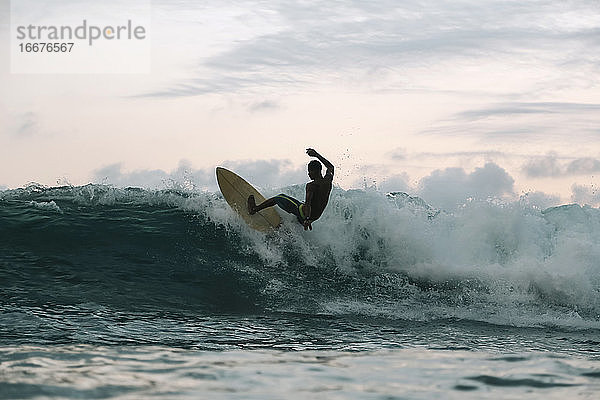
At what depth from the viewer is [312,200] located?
35.1ft

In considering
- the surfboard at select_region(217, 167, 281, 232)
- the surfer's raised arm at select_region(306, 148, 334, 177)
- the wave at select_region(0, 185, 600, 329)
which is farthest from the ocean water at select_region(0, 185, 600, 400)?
the surfer's raised arm at select_region(306, 148, 334, 177)

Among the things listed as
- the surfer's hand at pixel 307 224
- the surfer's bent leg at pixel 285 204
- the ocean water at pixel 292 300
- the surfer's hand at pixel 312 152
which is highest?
the surfer's hand at pixel 312 152

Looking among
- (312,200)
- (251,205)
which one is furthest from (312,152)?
(251,205)

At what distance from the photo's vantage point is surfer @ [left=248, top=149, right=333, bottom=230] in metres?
10.6

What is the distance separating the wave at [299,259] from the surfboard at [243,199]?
0.17 meters

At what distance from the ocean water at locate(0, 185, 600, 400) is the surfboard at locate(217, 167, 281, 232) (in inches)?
7.9

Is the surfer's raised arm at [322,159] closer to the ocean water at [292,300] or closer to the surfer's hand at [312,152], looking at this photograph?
the surfer's hand at [312,152]

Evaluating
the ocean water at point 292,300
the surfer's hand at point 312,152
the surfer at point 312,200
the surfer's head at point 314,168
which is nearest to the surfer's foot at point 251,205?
the surfer at point 312,200

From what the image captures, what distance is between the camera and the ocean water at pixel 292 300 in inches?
155

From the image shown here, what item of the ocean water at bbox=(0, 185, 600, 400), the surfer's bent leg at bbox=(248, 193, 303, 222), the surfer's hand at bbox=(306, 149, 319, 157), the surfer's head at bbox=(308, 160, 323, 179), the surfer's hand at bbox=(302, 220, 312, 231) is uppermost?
the surfer's hand at bbox=(306, 149, 319, 157)

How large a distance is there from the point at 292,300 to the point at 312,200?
2.39 metres

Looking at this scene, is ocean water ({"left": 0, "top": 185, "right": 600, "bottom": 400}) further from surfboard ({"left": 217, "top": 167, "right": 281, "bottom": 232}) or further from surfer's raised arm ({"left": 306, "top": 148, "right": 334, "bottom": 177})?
surfer's raised arm ({"left": 306, "top": 148, "right": 334, "bottom": 177})

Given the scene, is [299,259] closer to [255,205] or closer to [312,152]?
[255,205]

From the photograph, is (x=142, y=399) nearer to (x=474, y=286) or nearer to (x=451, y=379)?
(x=451, y=379)
